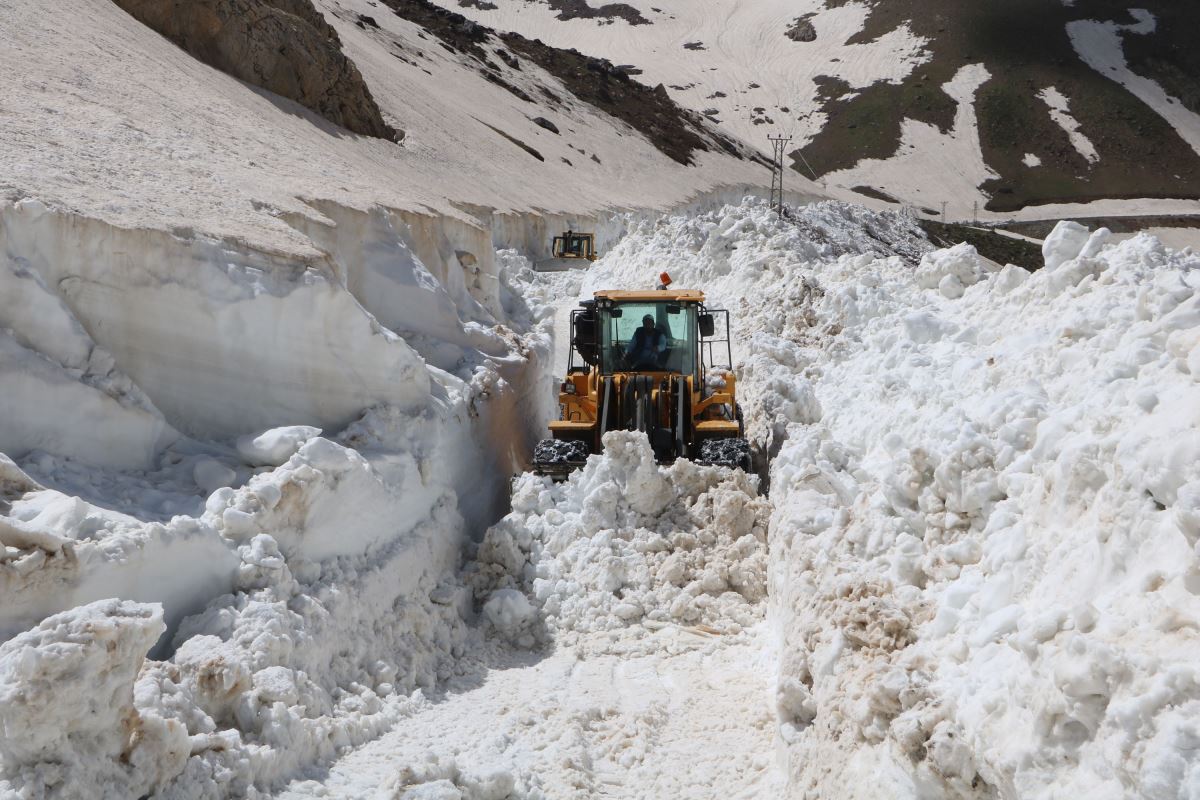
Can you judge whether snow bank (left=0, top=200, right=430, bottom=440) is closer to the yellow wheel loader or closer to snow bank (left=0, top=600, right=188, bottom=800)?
snow bank (left=0, top=600, right=188, bottom=800)

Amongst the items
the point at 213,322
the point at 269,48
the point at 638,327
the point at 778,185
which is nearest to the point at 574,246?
the point at 269,48

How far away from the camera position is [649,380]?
1131 centimetres

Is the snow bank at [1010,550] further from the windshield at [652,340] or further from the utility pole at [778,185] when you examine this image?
the utility pole at [778,185]

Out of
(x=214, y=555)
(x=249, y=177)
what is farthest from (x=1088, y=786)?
(x=249, y=177)

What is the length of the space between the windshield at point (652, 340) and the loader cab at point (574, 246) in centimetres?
1855

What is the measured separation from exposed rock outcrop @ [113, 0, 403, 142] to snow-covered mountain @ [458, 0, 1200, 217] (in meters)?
56.1

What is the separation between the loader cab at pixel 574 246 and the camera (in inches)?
1191

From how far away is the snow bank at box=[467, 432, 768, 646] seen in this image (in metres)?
7.99

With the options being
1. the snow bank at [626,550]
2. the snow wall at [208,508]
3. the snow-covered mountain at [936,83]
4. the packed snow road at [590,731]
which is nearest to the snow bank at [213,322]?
the snow wall at [208,508]

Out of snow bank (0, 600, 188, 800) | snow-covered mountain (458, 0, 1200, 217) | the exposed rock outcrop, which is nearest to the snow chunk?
snow bank (0, 600, 188, 800)

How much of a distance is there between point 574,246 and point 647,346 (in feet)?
65.0

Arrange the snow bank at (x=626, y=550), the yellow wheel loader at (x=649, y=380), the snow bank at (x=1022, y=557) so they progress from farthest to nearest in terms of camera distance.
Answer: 1. the yellow wheel loader at (x=649, y=380)
2. the snow bank at (x=626, y=550)
3. the snow bank at (x=1022, y=557)

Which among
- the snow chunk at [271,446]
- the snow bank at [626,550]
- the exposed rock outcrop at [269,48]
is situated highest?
the exposed rock outcrop at [269,48]

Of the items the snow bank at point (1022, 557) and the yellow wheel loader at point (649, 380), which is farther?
the yellow wheel loader at point (649, 380)
